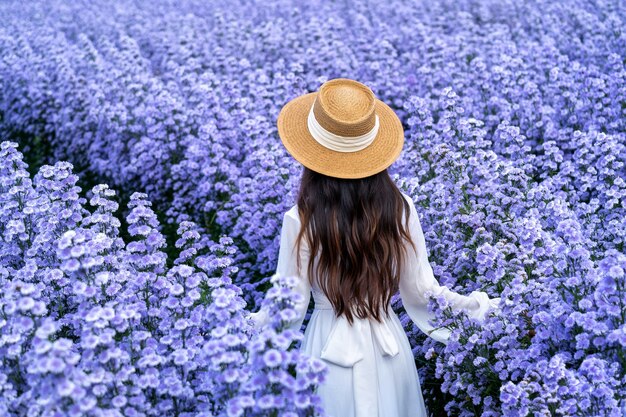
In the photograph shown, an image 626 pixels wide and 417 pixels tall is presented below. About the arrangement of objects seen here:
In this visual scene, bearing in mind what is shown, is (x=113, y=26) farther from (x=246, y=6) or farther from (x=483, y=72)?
(x=483, y=72)

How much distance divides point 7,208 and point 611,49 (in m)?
5.47

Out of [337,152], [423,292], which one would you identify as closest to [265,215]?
[423,292]

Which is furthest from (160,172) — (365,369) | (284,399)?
(284,399)

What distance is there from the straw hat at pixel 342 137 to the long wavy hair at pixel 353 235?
0.09 meters

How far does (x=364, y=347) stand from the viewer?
11.0 ft

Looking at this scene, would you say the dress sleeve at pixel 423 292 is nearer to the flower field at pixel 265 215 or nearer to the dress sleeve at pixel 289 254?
the flower field at pixel 265 215

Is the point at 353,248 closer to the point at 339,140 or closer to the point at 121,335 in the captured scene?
the point at 339,140

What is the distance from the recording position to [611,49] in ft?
23.2

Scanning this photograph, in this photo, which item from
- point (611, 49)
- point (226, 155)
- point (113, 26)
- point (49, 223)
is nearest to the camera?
point (49, 223)

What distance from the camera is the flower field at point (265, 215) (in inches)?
113

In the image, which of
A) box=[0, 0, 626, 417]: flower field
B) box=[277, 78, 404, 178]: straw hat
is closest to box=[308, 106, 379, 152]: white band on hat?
box=[277, 78, 404, 178]: straw hat

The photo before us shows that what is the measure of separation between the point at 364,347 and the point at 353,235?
1.69ft

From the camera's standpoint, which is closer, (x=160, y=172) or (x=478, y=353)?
(x=478, y=353)

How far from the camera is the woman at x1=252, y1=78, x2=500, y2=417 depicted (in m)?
3.16
